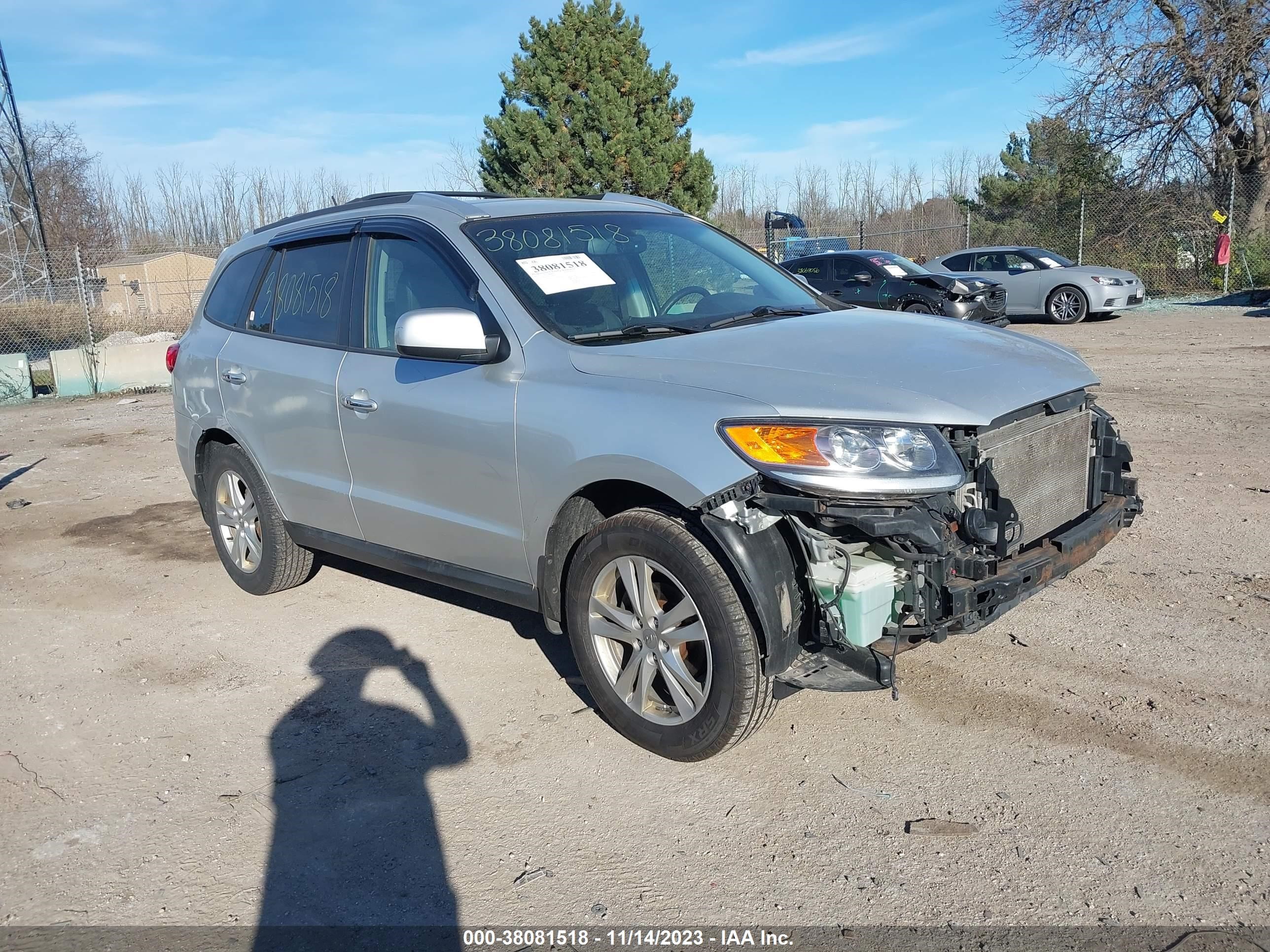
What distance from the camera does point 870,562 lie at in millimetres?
3119

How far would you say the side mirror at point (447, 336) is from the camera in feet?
12.1

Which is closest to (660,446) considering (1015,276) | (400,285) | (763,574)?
(763,574)

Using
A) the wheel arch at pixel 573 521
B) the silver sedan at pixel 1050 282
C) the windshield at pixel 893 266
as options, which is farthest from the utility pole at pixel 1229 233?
the wheel arch at pixel 573 521

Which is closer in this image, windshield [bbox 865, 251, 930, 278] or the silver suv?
the silver suv

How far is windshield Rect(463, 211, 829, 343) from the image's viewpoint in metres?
3.98

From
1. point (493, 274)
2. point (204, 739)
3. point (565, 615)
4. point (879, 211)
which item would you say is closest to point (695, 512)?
point (565, 615)

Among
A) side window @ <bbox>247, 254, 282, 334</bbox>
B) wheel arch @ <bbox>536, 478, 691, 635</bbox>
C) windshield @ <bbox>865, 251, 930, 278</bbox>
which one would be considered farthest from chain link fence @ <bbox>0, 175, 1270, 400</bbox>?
wheel arch @ <bbox>536, 478, 691, 635</bbox>

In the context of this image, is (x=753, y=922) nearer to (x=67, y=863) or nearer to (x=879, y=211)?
(x=67, y=863)

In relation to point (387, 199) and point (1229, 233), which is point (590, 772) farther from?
point (1229, 233)

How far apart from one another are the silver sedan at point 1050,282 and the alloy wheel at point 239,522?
51.6 ft

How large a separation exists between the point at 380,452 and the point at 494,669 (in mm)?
1056

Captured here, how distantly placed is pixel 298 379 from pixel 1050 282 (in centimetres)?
1650

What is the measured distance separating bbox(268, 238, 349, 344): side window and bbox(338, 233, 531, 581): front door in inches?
8.2

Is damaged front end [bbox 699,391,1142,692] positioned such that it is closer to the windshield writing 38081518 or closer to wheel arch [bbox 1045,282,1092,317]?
the windshield writing 38081518
